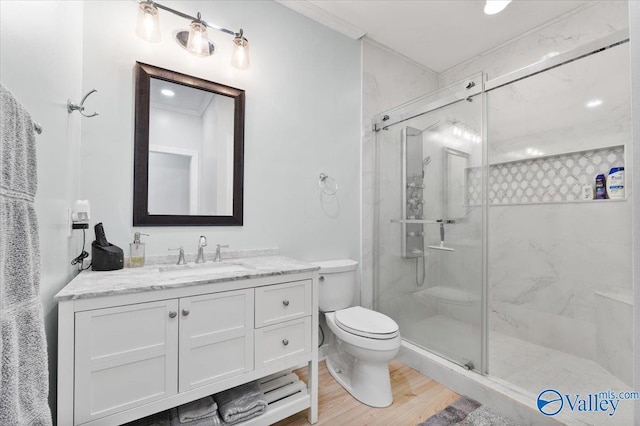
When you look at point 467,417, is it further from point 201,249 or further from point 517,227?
point 201,249

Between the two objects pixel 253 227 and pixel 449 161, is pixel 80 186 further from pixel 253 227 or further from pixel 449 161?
pixel 449 161

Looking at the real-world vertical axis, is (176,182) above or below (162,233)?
above

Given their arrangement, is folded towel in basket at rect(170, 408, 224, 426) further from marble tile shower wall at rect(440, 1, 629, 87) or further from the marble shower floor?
marble tile shower wall at rect(440, 1, 629, 87)

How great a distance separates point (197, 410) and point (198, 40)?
1933 mm

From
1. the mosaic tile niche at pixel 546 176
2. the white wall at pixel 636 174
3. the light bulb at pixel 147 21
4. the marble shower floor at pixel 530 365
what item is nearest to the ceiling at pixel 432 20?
the light bulb at pixel 147 21

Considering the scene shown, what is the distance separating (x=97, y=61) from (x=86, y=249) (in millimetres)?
967

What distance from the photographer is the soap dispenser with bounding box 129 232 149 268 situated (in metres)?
1.47

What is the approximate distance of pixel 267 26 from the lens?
1.99 meters

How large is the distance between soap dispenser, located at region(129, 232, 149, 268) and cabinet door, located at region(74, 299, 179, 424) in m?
0.46

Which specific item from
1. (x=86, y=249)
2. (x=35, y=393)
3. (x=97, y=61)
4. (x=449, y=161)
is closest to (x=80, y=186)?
(x=86, y=249)

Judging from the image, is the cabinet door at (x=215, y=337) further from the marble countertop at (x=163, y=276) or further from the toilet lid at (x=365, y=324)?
the toilet lid at (x=365, y=324)

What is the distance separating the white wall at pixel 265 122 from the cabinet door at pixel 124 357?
0.57 m

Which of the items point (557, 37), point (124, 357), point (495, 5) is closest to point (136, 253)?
point (124, 357)

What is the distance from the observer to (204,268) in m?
1.60
